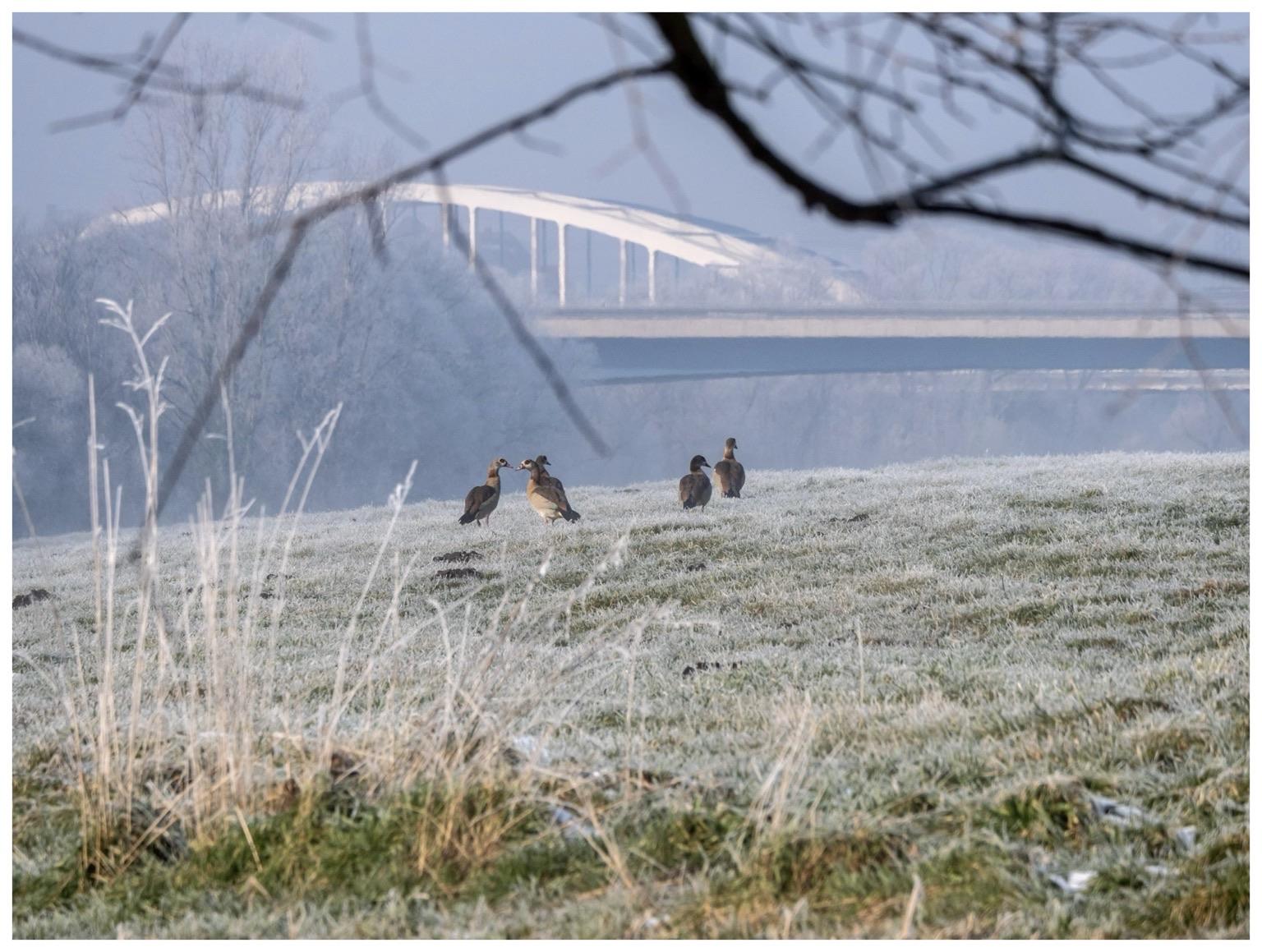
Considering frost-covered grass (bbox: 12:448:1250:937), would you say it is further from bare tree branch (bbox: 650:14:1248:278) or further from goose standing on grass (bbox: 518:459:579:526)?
goose standing on grass (bbox: 518:459:579:526)

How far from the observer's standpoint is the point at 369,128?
19.0m

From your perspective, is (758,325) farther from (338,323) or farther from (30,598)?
(338,323)

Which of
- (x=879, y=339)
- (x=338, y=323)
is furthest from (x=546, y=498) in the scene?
(x=338, y=323)

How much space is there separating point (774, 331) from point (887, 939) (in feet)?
45.4

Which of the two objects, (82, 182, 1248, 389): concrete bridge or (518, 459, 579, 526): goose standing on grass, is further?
(82, 182, 1248, 389): concrete bridge

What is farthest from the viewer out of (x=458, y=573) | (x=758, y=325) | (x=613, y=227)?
(x=758, y=325)

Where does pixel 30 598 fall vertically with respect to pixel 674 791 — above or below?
below

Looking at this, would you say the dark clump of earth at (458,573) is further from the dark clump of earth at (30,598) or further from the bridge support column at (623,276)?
the bridge support column at (623,276)

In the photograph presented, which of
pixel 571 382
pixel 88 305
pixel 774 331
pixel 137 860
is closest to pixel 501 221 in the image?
pixel 774 331

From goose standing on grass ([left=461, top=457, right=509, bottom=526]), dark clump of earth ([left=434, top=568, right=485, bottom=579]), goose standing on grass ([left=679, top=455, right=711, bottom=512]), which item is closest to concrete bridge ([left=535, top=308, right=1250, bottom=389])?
goose standing on grass ([left=679, top=455, right=711, bottom=512])

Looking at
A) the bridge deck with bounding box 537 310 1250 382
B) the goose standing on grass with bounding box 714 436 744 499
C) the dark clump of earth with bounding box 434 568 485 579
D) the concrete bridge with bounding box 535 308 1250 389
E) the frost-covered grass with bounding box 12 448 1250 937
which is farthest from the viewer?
the bridge deck with bounding box 537 310 1250 382

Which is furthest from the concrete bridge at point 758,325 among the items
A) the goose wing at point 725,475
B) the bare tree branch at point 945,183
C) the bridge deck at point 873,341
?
the bare tree branch at point 945,183

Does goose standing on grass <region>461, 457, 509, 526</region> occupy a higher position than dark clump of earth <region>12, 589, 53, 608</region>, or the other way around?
goose standing on grass <region>461, 457, 509, 526</region>

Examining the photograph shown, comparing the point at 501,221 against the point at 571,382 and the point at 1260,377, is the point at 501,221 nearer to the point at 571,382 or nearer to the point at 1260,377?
the point at 571,382
